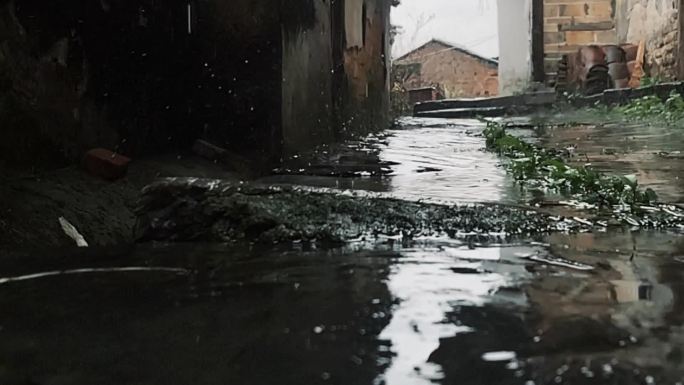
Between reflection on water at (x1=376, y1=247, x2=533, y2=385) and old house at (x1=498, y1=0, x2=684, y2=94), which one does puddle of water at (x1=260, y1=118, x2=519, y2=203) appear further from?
old house at (x1=498, y1=0, x2=684, y2=94)

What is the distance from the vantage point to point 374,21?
7.92 m

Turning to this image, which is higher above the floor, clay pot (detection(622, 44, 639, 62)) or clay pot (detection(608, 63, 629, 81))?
clay pot (detection(622, 44, 639, 62))

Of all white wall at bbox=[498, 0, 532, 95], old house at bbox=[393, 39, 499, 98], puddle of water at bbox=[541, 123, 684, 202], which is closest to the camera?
puddle of water at bbox=[541, 123, 684, 202]

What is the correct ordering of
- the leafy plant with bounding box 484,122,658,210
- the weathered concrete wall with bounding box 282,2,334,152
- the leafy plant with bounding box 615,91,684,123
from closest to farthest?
the leafy plant with bounding box 484,122,658,210, the weathered concrete wall with bounding box 282,2,334,152, the leafy plant with bounding box 615,91,684,123

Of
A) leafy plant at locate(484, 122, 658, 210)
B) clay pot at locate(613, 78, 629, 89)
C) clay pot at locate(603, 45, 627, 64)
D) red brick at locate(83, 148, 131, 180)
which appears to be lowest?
leafy plant at locate(484, 122, 658, 210)

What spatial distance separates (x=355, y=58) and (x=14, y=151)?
4.17 meters

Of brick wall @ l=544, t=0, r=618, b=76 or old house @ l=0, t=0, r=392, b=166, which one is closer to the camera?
old house @ l=0, t=0, r=392, b=166

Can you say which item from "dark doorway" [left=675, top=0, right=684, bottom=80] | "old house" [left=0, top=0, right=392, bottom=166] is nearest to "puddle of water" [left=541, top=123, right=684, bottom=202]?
"old house" [left=0, top=0, right=392, bottom=166]

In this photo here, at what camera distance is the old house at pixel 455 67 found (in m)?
26.8

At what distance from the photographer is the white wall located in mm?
16750

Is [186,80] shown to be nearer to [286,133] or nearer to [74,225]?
[286,133]

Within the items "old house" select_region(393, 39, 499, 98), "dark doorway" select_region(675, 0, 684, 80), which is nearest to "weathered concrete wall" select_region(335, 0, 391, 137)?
"dark doorway" select_region(675, 0, 684, 80)

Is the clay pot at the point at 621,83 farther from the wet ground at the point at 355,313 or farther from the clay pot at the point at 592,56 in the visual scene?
the wet ground at the point at 355,313

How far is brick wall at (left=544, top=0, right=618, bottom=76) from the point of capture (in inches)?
575
